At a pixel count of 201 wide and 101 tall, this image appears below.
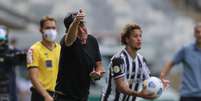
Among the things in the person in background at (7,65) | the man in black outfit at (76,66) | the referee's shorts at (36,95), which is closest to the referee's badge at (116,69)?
the man in black outfit at (76,66)

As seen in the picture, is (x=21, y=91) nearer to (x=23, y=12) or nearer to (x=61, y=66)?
(x=61, y=66)

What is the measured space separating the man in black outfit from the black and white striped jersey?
1.10 ft

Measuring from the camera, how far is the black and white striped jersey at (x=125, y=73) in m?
11.5

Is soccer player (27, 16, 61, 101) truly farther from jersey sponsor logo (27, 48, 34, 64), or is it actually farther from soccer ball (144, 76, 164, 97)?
soccer ball (144, 76, 164, 97)

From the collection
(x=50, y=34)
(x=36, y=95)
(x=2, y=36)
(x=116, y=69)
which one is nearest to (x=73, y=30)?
(x=116, y=69)

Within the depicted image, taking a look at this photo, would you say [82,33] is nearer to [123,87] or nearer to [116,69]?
[116,69]

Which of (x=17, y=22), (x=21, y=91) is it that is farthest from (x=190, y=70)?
(x=17, y=22)

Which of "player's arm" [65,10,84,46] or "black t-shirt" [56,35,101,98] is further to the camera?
"black t-shirt" [56,35,101,98]

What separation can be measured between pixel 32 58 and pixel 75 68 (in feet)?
6.97

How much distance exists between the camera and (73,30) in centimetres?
1070

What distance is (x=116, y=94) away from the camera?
1162cm

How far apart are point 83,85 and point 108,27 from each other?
2708 cm

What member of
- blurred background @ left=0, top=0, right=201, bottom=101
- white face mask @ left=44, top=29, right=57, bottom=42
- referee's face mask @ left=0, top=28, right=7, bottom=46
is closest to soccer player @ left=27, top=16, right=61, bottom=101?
white face mask @ left=44, top=29, right=57, bottom=42

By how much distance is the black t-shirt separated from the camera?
10969mm
